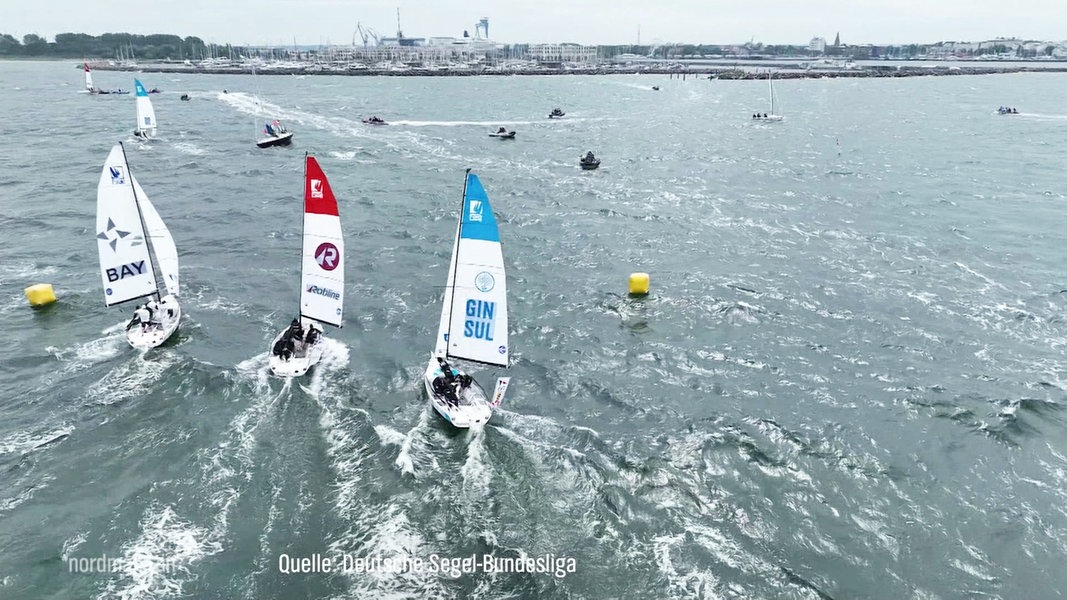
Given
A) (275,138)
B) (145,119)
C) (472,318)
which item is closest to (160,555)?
(472,318)

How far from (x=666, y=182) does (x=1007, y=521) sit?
4242cm

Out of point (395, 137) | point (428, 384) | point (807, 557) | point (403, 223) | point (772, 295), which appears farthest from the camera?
point (395, 137)

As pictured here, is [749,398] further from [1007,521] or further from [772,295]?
[772,295]

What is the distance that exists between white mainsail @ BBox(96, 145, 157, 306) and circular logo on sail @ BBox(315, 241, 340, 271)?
26.8 ft

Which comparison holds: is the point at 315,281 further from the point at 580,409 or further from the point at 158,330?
the point at 580,409

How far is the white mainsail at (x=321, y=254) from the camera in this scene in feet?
72.0

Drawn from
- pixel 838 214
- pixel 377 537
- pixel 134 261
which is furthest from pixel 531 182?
pixel 377 537

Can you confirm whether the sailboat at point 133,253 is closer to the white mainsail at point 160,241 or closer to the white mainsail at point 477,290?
the white mainsail at point 160,241

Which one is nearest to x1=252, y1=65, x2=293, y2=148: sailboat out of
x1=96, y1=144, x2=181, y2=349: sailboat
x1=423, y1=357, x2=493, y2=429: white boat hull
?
x1=96, y1=144, x2=181, y2=349: sailboat

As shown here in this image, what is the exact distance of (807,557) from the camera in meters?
16.0

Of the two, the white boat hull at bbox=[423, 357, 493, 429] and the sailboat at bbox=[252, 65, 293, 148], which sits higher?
the sailboat at bbox=[252, 65, 293, 148]

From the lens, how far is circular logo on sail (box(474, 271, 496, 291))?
20.3 m

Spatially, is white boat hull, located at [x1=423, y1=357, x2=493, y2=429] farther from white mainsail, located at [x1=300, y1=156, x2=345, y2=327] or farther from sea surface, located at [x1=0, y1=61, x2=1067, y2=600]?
white mainsail, located at [x1=300, y1=156, x2=345, y2=327]

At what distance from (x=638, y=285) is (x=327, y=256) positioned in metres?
14.7
